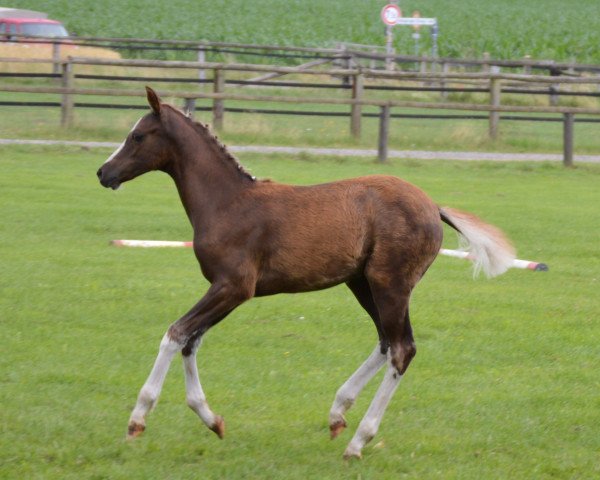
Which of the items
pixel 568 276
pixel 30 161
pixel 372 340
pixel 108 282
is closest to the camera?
pixel 372 340

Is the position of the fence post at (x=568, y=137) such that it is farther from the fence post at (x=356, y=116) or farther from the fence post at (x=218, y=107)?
the fence post at (x=218, y=107)

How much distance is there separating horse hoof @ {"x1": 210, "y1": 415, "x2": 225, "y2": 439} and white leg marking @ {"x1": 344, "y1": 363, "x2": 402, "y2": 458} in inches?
27.5

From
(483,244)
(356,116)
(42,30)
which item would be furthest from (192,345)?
(42,30)

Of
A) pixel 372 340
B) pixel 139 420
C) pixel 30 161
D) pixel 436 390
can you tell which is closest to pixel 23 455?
pixel 139 420

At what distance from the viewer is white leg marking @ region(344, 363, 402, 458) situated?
5.91 m

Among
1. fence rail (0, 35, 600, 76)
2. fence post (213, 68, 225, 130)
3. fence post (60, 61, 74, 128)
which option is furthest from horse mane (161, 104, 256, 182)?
fence rail (0, 35, 600, 76)

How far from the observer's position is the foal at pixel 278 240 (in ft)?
19.5

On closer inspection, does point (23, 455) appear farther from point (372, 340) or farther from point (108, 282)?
point (108, 282)

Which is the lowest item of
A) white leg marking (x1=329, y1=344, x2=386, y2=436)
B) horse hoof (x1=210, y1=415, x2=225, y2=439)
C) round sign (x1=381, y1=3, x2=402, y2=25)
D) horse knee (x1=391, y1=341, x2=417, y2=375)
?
horse hoof (x1=210, y1=415, x2=225, y2=439)

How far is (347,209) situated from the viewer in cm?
613

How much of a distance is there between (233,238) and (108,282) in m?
4.36

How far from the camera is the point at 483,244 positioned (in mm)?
6469

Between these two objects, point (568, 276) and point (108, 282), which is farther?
point (568, 276)

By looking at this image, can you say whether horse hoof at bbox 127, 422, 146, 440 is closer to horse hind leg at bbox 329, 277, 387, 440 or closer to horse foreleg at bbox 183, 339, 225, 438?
horse foreleg at bbox 183, 339, 225, 438
